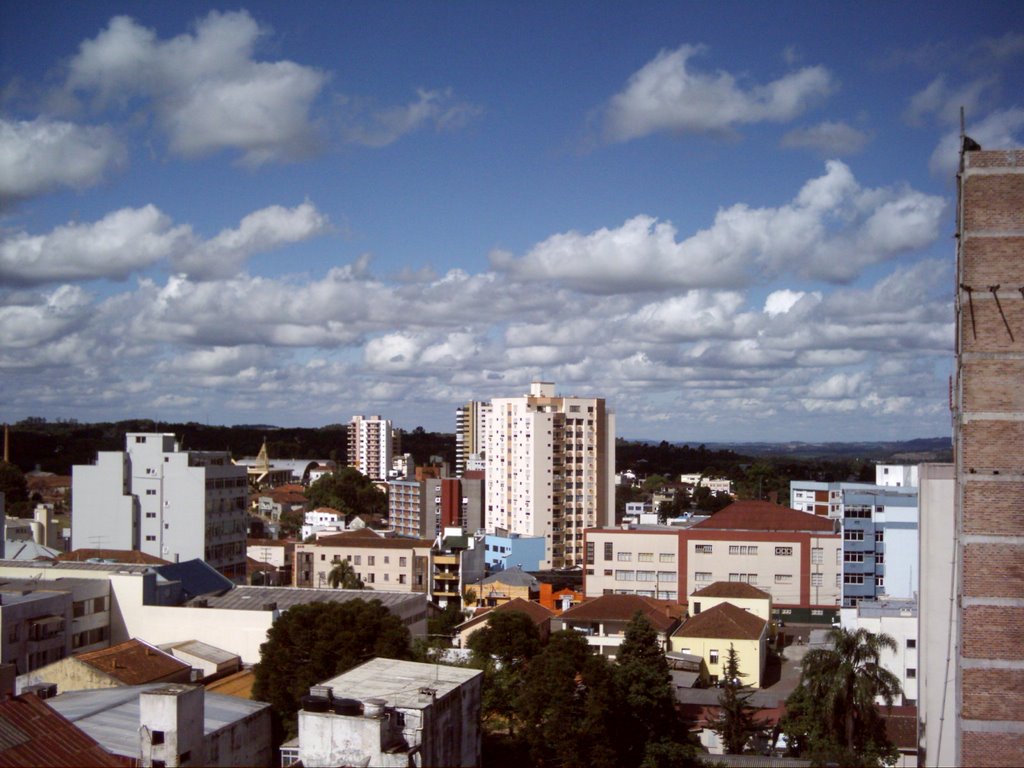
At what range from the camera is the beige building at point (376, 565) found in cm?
4194

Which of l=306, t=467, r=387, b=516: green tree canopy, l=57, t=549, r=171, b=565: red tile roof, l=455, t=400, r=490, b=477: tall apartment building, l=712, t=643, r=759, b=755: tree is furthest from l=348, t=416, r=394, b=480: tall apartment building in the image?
l=712, t=643, r=759, b=755: tree

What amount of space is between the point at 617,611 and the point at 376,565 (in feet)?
43.2

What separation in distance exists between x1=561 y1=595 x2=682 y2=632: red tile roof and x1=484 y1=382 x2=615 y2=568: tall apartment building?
2341cm

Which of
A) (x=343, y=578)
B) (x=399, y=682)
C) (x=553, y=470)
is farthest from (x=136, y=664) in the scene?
(x=553, y=470)

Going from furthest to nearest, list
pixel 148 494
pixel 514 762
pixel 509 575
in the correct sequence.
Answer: pixel 509 575 < pixel 148 494 < pixel 514 762

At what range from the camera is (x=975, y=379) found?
12.3m

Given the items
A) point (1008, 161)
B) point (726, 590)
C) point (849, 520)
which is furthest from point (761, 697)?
point (1008, 161)

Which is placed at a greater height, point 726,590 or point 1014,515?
point 1014,515

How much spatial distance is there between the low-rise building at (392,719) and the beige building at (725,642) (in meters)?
15.3

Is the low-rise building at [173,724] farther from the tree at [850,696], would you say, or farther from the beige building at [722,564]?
the beige building at [722,564]

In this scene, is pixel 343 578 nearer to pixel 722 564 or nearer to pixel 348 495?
pixel 722 564

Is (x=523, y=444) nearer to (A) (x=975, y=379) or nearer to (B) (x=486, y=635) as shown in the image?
(B) (x=486, y=635)

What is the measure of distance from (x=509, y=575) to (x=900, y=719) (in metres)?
23.1

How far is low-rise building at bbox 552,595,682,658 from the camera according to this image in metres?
30.9
